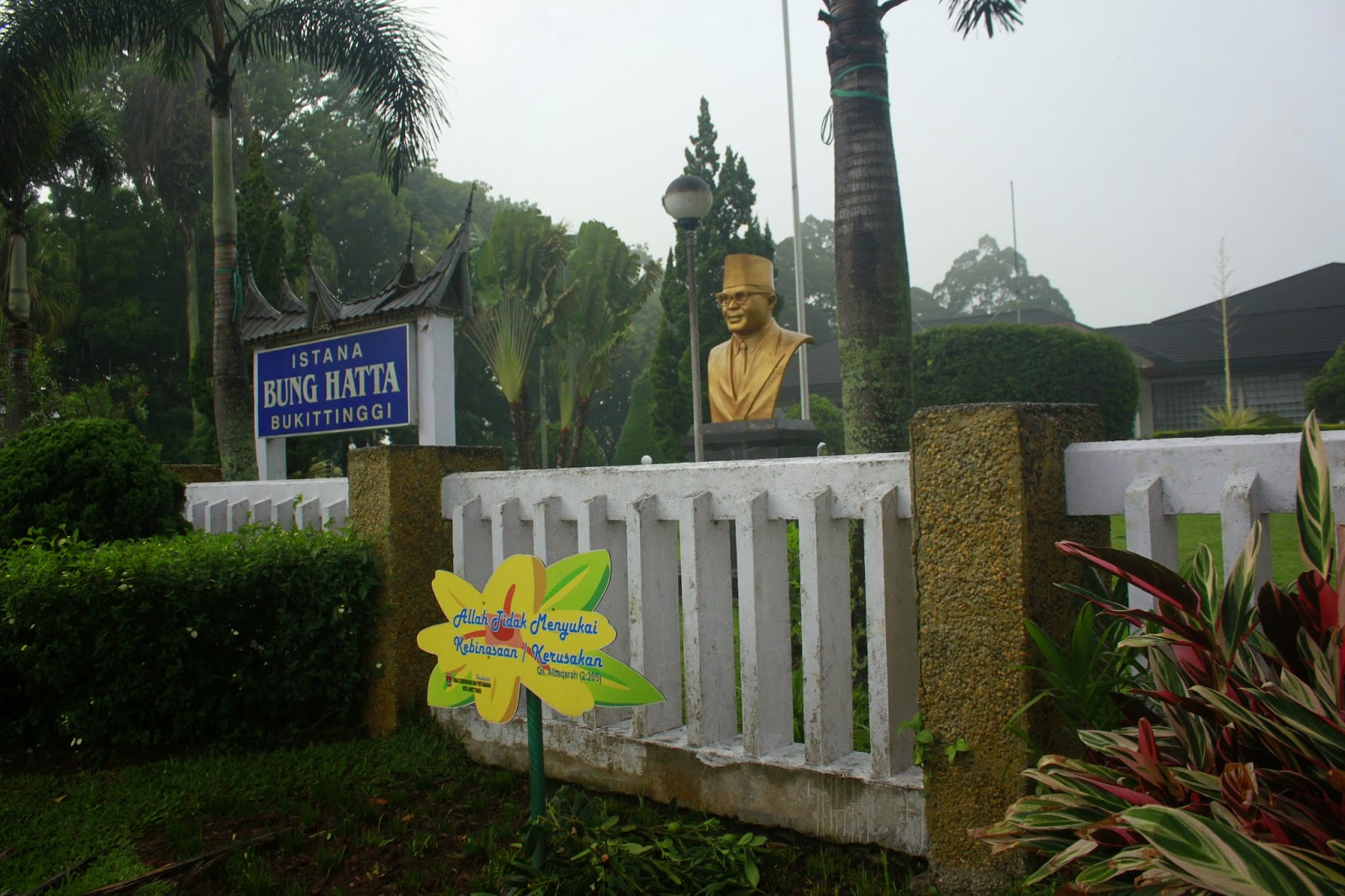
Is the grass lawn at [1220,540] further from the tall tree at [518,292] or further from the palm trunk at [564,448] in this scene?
the tall tree at [518,292]

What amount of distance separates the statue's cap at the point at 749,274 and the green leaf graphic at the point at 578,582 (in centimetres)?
638

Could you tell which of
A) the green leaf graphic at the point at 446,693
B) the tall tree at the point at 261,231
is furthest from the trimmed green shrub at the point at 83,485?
the tall tree at the point at 261,231

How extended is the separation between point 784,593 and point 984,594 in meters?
0.81

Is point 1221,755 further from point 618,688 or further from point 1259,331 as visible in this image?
point 1259,331

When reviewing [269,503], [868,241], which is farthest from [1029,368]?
[269,503]

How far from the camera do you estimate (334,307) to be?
5.74 metres

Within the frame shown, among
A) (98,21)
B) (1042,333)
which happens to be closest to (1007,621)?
(98,21)

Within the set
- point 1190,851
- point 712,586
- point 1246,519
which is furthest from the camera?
point 712,586

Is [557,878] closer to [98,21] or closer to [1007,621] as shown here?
[1007,621]

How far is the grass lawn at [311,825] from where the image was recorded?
2.91 meters

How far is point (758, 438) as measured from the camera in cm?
927

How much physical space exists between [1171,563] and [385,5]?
8.74m

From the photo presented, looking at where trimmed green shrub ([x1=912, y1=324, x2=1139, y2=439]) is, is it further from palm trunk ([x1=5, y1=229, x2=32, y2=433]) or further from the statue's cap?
palm trunk ([x1=5, y1=229, x2=32, y2=433])

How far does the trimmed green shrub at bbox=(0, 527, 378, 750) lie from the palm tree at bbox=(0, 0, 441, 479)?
5.35 metres
